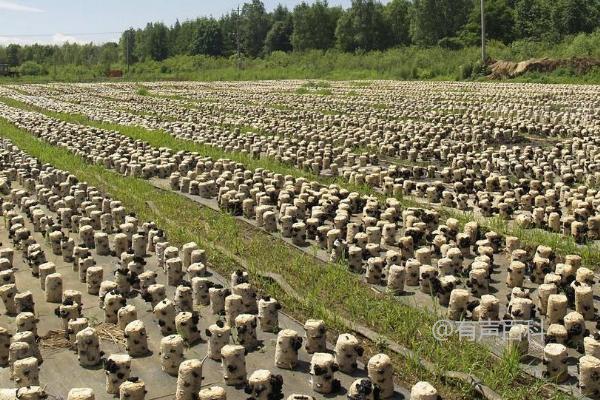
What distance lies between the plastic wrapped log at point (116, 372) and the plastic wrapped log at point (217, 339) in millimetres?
677

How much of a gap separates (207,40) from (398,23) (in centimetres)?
3209

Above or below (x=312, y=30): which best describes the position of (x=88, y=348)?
below

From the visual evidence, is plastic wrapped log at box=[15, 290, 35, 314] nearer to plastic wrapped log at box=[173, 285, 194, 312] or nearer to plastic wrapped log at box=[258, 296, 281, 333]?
plastic wrapped log at box=[173, 285, 194, 312]

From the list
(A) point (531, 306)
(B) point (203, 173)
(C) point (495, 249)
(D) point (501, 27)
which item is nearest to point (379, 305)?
(A) point (531, 306)

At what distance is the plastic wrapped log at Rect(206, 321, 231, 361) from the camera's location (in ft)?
16.1

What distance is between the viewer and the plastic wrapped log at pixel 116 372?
448 centimetres

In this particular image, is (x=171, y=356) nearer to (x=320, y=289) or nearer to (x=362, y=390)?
(x=362, y=390)

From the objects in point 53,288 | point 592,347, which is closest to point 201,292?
point 53,288

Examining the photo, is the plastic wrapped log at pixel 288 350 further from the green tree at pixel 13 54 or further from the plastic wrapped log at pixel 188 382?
the green tree at pixel 13 54

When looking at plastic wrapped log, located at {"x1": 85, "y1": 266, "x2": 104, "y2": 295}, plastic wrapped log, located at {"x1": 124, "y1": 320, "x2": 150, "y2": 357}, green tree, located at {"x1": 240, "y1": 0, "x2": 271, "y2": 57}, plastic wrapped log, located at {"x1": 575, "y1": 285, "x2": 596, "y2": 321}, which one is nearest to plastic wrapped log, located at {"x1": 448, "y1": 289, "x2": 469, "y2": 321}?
plastic wrapped log, located at {"x1": 575, "y1": 285, "x2": 596, "y2": 321}

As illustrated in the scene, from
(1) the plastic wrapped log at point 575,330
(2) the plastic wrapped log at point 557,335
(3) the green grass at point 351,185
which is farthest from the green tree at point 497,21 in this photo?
(2) the plastic wrapped log at point 557,335

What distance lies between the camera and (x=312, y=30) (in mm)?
91938

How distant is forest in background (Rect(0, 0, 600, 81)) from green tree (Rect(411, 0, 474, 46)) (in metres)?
0.12

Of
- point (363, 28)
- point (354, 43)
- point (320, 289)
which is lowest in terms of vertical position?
point (320, 289)
